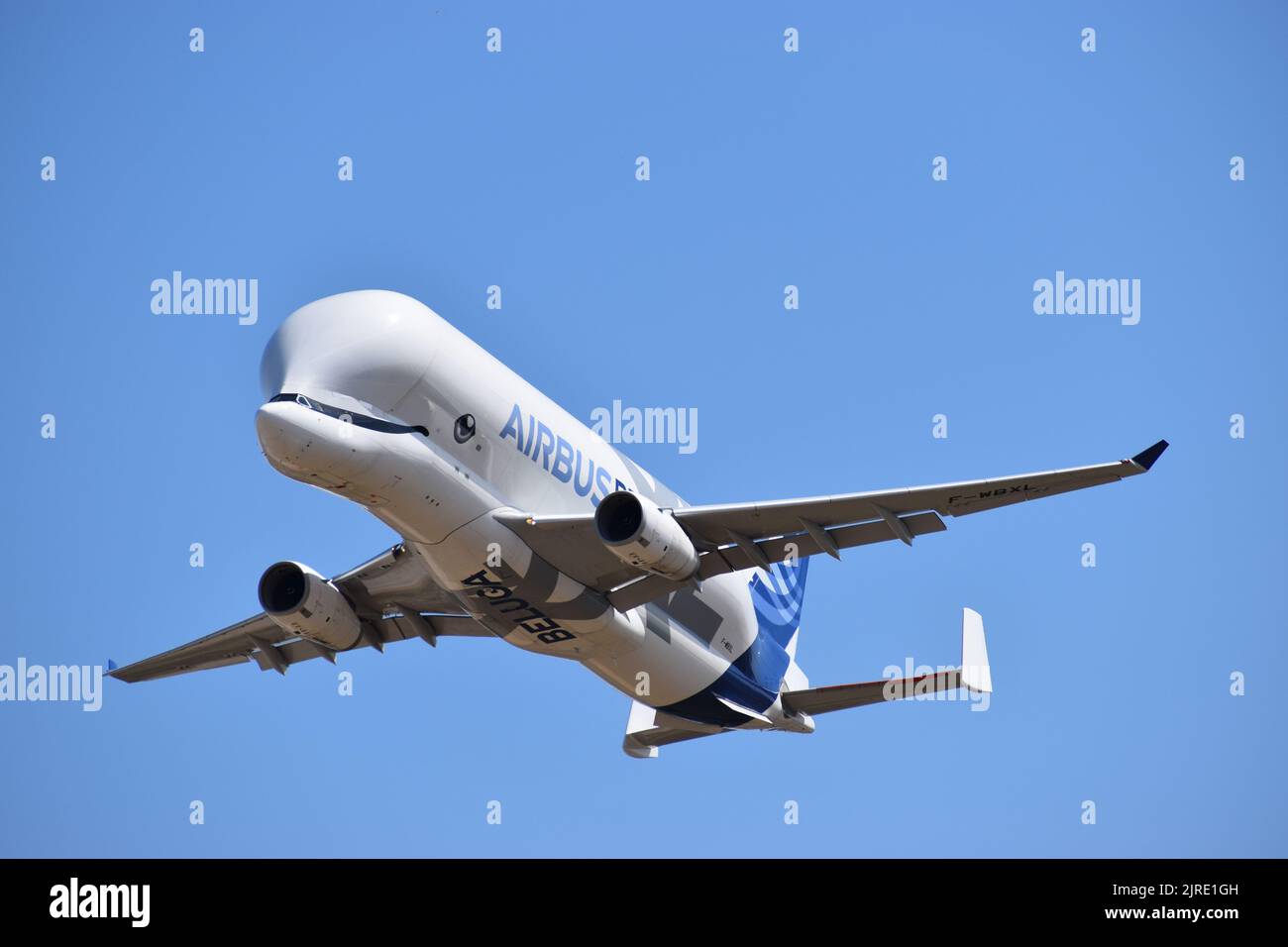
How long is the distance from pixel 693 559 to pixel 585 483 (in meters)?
2.94

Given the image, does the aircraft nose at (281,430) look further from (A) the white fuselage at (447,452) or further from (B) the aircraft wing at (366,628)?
(B) the aircraft wing at (366,628)

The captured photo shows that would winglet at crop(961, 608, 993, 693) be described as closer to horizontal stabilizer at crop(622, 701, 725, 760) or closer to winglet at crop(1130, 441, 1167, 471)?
horizontal stabilizer at crop(622, 701, 725, 760)

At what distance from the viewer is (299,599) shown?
120 feet

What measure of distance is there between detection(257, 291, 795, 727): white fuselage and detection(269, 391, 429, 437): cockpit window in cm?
2

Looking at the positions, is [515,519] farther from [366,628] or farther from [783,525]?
[366,628]

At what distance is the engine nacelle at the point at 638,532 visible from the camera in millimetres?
31766

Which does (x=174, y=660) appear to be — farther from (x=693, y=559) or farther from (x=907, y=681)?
(x=907, y=681)

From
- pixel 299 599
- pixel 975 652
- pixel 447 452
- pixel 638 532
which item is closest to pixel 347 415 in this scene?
pixel 447 452

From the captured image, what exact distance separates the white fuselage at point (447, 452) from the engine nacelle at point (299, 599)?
398 centimetres

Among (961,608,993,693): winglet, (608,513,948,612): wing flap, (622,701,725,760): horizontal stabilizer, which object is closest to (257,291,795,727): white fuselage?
(608,513,948,612): wing flap

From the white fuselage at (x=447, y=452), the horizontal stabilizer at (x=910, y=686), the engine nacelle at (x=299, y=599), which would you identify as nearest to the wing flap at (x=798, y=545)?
the white fuselage at (x=447, y=452)

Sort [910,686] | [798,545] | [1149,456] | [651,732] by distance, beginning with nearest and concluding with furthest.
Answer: [1149,456]
[798,545]
[910,686]
[651,732]

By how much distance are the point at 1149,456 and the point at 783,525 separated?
7.27 metres
